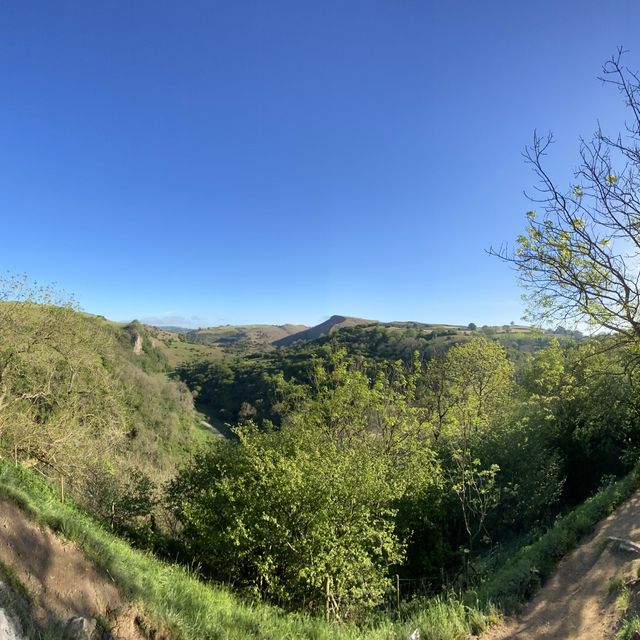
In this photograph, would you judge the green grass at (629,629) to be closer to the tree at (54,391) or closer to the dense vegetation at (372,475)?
the dense vegetation at (372,475)

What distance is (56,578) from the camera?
5641 mm

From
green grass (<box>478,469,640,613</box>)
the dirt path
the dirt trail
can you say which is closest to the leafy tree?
green grass (<box>478,469,640,613</box>)

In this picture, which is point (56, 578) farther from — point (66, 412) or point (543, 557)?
point (66, 412)

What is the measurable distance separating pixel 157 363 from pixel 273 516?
10106 cm

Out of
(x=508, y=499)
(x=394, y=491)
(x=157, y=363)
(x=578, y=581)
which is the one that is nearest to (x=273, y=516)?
(x=394, y=491)

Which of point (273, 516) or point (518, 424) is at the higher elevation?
point (518, 424)

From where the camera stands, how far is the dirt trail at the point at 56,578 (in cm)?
523

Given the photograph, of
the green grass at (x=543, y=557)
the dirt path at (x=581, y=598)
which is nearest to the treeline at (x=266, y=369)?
the green grass at (x=543, y=557)

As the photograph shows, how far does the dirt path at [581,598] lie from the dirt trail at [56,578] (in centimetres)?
572

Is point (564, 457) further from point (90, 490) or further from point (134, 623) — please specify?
point (90, 490)

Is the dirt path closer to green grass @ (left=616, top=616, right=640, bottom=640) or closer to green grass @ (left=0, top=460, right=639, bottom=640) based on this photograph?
green grass @ (left=0, top=460, right=639, bottom=640)

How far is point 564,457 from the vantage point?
17.1 meters

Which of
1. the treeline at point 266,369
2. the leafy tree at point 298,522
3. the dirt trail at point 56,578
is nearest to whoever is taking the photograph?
the dirt trail at point 56,578

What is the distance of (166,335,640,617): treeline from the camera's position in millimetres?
10367
